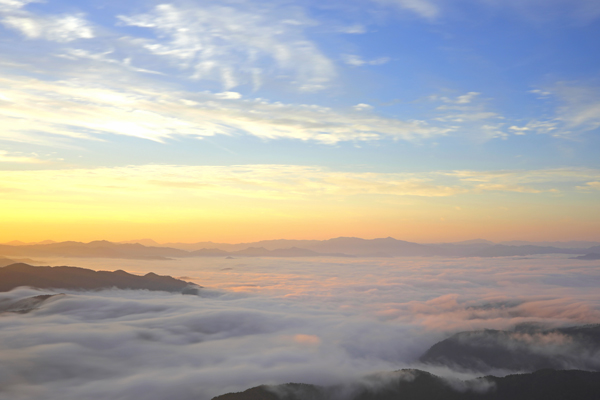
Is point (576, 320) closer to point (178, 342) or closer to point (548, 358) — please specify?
point (548, 358)

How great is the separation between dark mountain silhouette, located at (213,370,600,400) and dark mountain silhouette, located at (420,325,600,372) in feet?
174

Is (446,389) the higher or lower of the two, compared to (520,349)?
higher

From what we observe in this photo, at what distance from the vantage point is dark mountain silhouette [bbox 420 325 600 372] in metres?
170

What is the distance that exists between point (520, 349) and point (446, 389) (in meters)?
82.1

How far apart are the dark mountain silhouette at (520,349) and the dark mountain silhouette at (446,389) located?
174 feet

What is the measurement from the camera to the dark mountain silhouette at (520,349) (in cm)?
16950

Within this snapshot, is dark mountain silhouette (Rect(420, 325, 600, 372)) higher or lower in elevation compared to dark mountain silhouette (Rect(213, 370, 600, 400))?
lower

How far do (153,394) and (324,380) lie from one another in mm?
52098

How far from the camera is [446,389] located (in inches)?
4697

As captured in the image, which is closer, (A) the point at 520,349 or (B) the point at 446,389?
(B) the point at 446,389

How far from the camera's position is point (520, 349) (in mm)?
180125

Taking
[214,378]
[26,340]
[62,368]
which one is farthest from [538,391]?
[26,340]

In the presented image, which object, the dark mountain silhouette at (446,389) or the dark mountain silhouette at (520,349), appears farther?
the dark mountain silhouette at (520,349)

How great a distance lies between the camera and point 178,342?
566 ft
